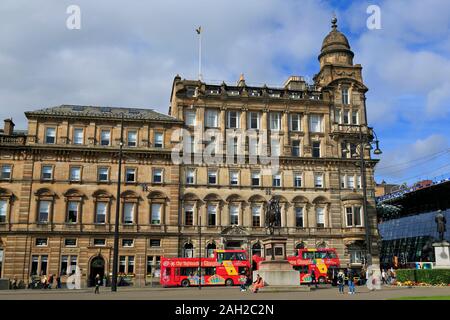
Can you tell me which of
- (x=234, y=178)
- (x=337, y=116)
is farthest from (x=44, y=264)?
(x=337, y=116)

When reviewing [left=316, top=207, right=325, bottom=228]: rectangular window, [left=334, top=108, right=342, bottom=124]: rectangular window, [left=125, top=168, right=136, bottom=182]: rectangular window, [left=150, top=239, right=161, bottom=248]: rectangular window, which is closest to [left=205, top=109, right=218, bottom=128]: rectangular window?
[left=125, top=168, right=136, bottom=182]: rectangular window

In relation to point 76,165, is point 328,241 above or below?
below

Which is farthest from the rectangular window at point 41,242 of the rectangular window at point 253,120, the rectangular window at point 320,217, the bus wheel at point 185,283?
the rectangular window at point 320,217

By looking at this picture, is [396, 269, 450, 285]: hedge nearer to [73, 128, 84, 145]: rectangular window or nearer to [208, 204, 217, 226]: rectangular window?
[208, 204, 217, 226]: rectangular window

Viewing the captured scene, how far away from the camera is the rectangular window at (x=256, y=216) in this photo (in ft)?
194

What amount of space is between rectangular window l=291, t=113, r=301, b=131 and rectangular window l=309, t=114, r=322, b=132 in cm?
154

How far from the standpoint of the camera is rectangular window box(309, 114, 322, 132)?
63.9 meters

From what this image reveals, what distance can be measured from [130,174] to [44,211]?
10978 millimetres

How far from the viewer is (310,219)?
60.2 meters

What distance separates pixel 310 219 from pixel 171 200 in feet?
60.1

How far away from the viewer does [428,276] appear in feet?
119

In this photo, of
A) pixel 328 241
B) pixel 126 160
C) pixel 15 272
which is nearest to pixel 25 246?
pixel 15 272

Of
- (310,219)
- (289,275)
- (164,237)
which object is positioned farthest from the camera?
(310,219)

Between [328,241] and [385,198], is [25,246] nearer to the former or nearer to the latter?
[328,241]
